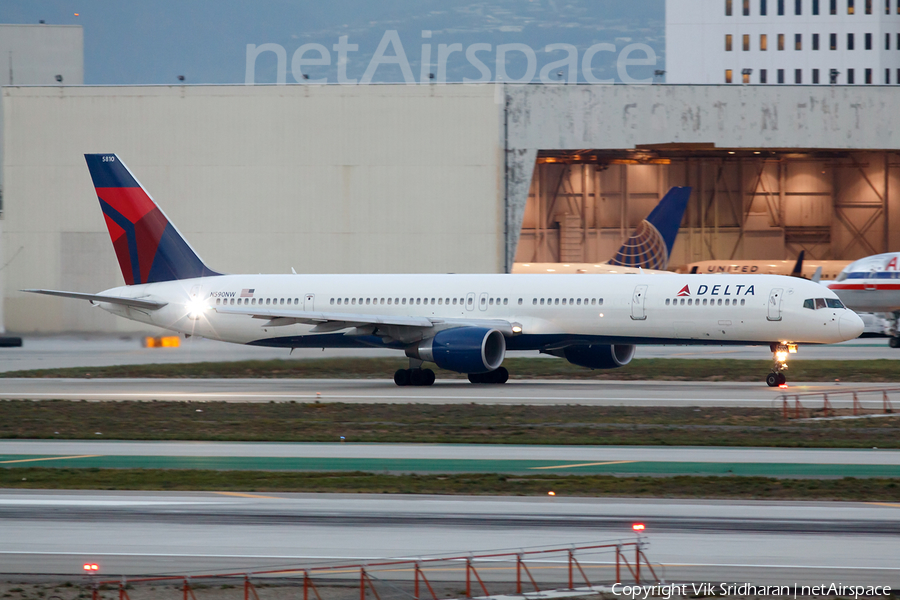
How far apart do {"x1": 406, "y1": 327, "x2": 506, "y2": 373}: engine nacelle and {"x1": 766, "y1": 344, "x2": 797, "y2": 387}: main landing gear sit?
8.40 meters

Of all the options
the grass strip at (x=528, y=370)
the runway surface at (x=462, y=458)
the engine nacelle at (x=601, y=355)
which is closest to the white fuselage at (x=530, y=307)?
the engine nacelle at (x=601, y=355)

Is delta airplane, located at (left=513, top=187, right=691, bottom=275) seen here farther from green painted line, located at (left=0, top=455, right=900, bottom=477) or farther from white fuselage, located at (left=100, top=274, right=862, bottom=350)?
green painted line, located at (left=0, top=455, right=900, bottom=477)

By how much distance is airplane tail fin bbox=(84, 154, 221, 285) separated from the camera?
38938mm

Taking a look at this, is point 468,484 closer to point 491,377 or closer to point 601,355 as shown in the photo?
point 601,355

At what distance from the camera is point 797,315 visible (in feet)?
102

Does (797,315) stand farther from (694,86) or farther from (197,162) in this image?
(197,162)

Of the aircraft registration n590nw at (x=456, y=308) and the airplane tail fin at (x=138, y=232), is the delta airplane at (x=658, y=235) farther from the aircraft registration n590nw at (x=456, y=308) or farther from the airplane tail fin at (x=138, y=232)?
the airplane tail fin at (x=138, y=232)

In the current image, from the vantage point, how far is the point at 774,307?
3134 centimetres

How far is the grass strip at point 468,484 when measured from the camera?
1552 centimetres

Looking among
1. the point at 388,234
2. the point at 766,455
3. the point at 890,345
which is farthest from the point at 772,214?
the point at 766,455

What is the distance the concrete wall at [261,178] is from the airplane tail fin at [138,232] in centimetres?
1903

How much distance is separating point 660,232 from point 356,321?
35634mm

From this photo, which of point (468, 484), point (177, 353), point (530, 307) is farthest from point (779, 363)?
point (177, 353)

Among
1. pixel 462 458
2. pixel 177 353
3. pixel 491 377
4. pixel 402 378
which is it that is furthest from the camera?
pixel 177 353
